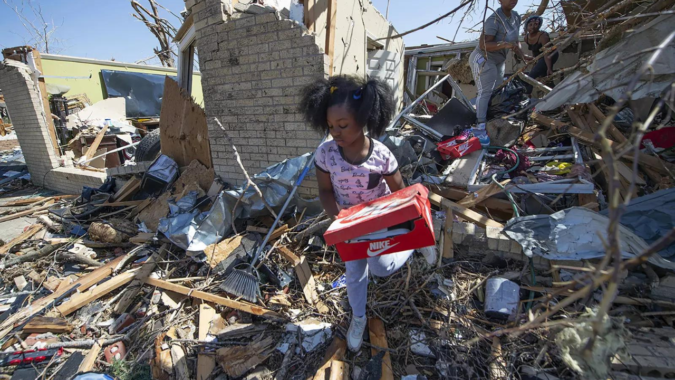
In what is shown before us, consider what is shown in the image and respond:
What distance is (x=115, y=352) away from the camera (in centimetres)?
247

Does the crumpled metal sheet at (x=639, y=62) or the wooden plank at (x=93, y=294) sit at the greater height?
the crumpled metal sheet at (x=639, y=62)

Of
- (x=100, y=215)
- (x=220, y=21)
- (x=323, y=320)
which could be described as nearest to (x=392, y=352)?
(x=323, y=320)

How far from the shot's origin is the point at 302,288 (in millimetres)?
2824

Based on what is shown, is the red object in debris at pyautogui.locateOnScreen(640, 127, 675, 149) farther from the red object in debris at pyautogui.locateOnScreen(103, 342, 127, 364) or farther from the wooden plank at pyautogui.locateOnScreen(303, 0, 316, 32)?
the red object in debris at pyautogui.locateOnScreen(103, 342, 127, 364)

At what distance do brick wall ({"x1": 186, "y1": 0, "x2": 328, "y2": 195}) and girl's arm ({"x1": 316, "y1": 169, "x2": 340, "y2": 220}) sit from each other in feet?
4.68

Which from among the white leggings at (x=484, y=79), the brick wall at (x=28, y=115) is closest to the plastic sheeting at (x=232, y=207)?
the white leggings at (x=484, y=79)

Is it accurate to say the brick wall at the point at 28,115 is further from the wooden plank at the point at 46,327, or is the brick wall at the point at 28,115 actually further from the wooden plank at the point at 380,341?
the wooden plank at the point at 380,341

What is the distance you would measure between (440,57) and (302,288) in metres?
9.95

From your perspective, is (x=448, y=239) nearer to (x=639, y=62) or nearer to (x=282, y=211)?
(x=282, y=211)

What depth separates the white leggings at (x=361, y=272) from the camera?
204 centimetres

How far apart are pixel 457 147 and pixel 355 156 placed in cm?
231

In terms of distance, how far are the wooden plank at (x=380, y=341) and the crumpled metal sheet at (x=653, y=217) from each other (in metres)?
2.25

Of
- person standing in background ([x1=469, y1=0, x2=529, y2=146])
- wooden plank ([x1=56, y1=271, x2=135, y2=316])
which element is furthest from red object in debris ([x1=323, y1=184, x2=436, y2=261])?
person standing in background ([x1=469, y1=0, x2=529, y2=146])

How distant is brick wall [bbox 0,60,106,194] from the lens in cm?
645
